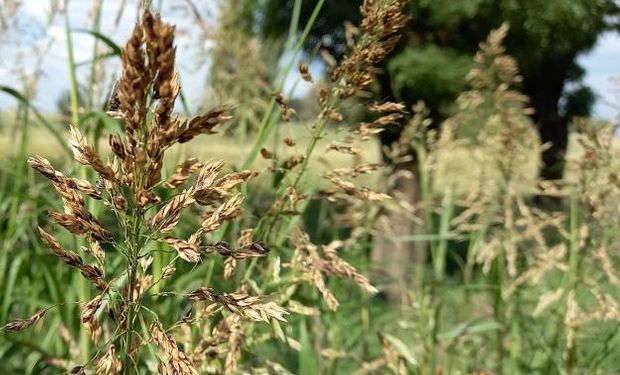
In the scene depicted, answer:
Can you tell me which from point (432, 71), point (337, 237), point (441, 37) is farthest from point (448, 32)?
point (337, 237)

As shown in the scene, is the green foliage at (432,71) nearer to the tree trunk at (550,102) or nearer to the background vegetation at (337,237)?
the background vegetation at (337,237)

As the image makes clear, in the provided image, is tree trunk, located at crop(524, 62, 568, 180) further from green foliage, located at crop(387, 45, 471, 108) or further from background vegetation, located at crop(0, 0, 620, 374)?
background vegetation, located at crop(0, 0, 620, 374)

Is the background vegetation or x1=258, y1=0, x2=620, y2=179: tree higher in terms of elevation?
x1=258, y1=0, x2=620, y2=179: tree

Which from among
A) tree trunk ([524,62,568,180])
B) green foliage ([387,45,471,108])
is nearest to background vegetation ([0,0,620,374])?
green foliage ([387,45,471,108])

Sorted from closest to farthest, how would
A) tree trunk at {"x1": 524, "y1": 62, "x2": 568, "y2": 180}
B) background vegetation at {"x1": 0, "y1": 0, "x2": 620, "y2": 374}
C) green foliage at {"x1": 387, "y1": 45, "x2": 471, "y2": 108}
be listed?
background vegetation at {"x1": 0, "y1": 0, "x2": 620, "y2": 374}
green foliage at {"x1": 387, "y1": 45, "x2": 471, "y2": 108}
tree trunk at {"x1": 524, "y1": 62, "x2": 568, "y2": 180}

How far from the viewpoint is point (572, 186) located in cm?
208

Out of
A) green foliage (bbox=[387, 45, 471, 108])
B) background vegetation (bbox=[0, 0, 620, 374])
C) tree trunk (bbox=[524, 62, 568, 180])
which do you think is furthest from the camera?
tree trunk (bbox=[524, 62, 568, 180])

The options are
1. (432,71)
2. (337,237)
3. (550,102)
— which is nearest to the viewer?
(337,237)

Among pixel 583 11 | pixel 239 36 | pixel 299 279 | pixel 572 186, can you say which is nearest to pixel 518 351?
pixel 572 186

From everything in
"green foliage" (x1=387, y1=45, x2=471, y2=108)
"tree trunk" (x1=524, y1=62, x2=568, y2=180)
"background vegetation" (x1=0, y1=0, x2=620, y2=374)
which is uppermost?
"tree trunk" (x1=524, y1=62, x2=568, y2=180)

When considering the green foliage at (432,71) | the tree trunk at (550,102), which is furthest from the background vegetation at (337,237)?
the tree trunk at (550,102)

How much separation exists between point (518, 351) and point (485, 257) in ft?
0.78

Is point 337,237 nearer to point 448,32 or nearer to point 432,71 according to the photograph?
point 432,71

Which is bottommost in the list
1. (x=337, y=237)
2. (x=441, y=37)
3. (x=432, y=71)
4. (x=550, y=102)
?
(x=337, y=237)
